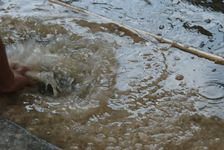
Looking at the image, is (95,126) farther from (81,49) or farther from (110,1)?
(110,1)

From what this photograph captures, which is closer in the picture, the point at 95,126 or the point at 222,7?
the point at 95,126

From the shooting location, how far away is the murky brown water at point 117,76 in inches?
91.8

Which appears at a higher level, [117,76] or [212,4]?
[212,4]

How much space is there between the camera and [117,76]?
2.71m

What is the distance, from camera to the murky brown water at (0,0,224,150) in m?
2.33

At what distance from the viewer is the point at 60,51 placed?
296 cm

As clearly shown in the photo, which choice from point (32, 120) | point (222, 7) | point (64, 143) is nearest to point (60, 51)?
point (32, 120)

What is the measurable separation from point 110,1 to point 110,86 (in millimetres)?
980

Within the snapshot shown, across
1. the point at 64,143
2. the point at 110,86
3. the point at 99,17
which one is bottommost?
the point at 64,143

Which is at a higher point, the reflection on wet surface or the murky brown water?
the reflection on wet surface

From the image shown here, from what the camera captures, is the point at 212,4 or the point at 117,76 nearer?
the point at 117,76

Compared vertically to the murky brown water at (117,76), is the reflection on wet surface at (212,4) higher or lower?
higher

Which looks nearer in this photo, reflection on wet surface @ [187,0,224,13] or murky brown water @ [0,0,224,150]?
murky brown water @ [0,0,224,150]

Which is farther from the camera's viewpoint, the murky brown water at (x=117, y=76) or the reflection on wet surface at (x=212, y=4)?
the reflection on wet surface at (x=212, y=4)
